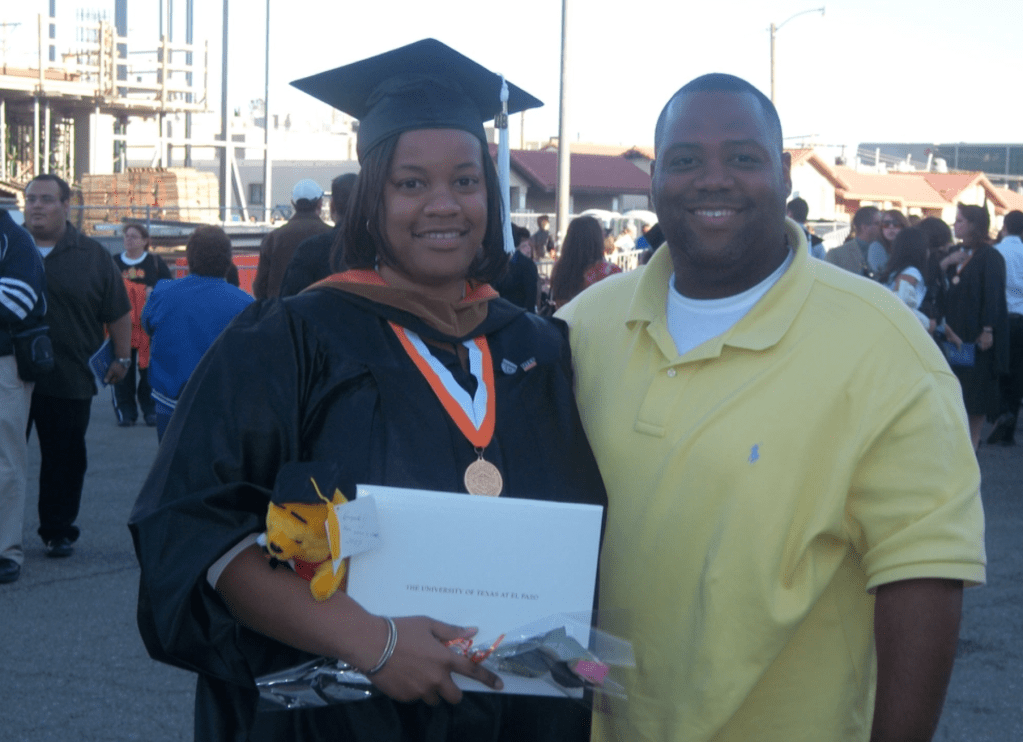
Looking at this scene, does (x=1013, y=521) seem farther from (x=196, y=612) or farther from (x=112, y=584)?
(x=196, y=612)

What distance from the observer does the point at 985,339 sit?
30.7ft

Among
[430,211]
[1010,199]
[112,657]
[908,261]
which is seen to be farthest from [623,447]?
[1010,199]

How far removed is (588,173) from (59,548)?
41.8m

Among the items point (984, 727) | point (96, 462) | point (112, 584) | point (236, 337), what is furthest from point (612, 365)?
point (96, 462)

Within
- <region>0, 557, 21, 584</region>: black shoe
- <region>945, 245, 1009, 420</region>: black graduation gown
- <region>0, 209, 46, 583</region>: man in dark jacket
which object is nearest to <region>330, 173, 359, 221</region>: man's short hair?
<region>0, 209, 46, 583</region>: man in dark jacket

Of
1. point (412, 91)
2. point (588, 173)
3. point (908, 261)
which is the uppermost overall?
point (588, 173)

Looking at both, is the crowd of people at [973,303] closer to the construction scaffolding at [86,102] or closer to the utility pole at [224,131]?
the utility pole at [224,131]

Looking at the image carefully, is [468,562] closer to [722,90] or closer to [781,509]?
[781,509]

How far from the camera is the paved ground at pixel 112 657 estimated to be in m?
4.19

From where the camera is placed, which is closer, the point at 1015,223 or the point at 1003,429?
the point at 1003,429

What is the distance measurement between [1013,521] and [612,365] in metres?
5.84

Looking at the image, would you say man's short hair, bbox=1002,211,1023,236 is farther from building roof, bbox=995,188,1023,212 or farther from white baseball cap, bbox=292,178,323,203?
building roof, bbox=995,188,1023,212

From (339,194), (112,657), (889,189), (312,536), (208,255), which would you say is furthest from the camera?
(889,189)

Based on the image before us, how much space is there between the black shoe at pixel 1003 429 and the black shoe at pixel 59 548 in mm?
7752
